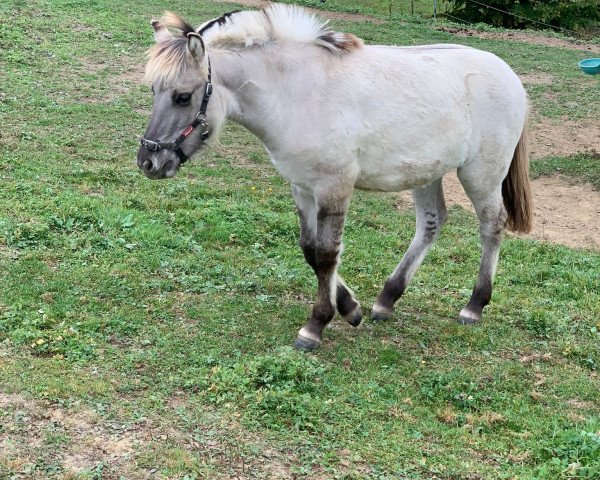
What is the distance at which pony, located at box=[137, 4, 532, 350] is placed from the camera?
15.7 feet

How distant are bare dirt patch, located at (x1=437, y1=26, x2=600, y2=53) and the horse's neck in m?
15.6

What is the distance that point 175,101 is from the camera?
187 inches

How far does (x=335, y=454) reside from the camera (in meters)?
4.06

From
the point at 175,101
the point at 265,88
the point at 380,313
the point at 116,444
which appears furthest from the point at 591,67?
the point at 116,444

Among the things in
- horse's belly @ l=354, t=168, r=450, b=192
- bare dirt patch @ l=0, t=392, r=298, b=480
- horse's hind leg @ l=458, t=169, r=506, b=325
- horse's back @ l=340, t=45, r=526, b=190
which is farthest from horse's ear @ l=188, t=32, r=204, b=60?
horse's hind leg @ l=458, t=169, r=506, b=325

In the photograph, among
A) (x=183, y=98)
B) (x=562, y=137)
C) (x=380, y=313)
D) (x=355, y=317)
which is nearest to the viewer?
(x=183, y=98)

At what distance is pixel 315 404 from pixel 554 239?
16.3ft

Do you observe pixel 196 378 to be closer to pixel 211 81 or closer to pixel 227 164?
pixel 211 81

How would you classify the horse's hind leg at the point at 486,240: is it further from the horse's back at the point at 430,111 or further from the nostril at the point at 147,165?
the nostril at the point at 147,165

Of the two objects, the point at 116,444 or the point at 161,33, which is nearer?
the point at 116,444

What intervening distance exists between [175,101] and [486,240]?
275 centimetres

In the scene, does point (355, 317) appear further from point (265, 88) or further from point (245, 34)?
point (245, 34)

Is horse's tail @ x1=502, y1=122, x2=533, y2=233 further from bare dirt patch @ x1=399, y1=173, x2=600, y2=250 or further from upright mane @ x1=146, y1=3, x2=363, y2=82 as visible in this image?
bare dirt patch @ x1=399, y1=173, x2=600, y2=250

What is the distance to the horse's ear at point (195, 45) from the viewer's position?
15.0ft
